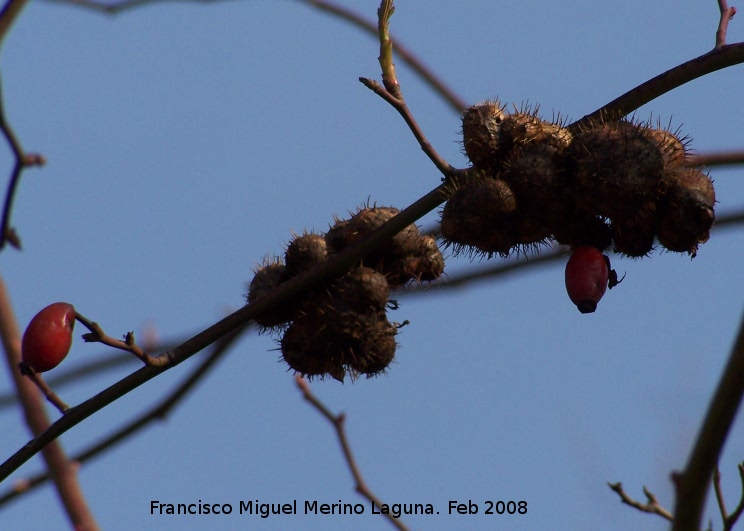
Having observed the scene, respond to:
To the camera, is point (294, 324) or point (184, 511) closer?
point (294, 324)

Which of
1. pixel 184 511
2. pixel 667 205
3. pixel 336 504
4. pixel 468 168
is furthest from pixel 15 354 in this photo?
pixel 667 205

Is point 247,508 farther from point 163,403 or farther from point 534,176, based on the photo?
point 534,176

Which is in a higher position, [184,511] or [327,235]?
[327,235]

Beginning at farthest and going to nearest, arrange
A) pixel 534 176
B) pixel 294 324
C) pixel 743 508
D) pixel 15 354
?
1. pixel 15 354
2. pixel 294 324
3. pixel 534 176
4. pixel 743 508

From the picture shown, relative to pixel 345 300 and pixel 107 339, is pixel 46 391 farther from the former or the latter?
pixel 345 300

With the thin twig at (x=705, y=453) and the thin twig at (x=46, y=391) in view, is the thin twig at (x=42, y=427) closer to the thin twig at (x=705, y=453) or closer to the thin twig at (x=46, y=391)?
the thin twig at (x=46, y=391)

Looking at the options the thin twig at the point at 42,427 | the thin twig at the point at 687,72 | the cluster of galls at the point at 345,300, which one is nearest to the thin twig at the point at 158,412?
the thin twig at the point at 42,427
